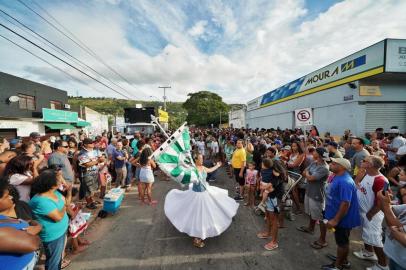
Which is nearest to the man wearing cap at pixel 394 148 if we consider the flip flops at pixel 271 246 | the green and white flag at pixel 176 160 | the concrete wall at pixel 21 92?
the flip flops at pixel 271 246

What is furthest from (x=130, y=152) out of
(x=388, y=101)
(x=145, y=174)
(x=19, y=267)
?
(x=388, y=101)

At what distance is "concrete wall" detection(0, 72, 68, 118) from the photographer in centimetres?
1734

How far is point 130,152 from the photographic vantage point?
838 cm

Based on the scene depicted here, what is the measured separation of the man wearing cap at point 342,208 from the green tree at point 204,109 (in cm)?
5265

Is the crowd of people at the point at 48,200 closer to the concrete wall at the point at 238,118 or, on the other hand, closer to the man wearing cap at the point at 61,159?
the man wearing cap at the point at 61,159

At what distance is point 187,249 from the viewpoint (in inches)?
151

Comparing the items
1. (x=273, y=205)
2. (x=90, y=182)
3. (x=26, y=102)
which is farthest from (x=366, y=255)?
(x=26, y=102)

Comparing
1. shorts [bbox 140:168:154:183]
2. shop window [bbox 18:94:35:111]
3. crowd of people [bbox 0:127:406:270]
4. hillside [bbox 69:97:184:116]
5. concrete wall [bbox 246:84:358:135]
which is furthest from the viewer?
hillside [bbox 69:97:184:116]

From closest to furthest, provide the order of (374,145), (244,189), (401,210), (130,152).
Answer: (401,210)
(374,145)
(244,189)
(130,152)

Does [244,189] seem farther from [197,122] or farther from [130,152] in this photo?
[197,122]

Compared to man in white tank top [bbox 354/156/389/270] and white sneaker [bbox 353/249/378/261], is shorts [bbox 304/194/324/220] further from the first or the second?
white sneaker [bbox 353/249/378/261]

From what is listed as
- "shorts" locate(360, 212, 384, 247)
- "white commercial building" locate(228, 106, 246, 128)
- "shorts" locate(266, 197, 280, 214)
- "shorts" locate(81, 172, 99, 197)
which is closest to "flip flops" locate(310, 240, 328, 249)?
"shorts" locate(360, 212, 384, 247)

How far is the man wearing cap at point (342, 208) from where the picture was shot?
2.99m

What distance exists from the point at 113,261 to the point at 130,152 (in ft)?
17.3
